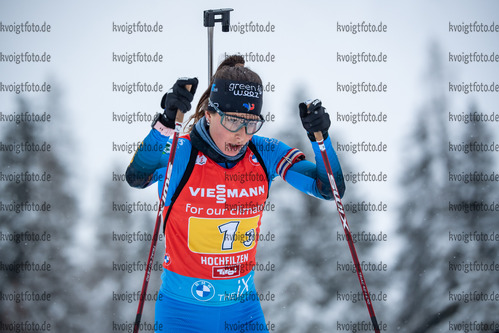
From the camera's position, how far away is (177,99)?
312 centimetres

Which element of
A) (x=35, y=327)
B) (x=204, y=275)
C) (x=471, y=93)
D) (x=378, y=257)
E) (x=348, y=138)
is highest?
(x=471, y=93)

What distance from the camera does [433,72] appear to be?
623 inches

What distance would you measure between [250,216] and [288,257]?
10.4 meters

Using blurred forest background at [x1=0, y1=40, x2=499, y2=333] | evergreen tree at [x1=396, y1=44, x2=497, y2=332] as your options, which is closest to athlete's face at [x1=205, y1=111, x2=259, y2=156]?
blurred forest background at [x1=0, y1=40, x2=499, y2=333]

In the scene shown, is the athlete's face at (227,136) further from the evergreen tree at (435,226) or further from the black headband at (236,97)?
the evergreen tree at (435,226)

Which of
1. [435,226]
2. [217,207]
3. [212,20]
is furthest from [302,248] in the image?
[217,207]

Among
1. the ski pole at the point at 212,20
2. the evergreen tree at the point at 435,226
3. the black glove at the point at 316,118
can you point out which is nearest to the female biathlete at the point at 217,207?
the black glove at the point at 316,118

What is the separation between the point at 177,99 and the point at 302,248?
11.0m

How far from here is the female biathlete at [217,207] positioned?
10.9ft

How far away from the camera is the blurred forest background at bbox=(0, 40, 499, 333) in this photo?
1355 cm

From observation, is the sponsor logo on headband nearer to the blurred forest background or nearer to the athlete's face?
the athlete's face

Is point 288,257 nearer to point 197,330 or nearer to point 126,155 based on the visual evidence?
point 126,155

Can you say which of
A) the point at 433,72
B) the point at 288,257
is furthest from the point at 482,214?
the point at 288,257

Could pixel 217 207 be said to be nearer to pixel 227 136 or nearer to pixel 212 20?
pixel 227 136
